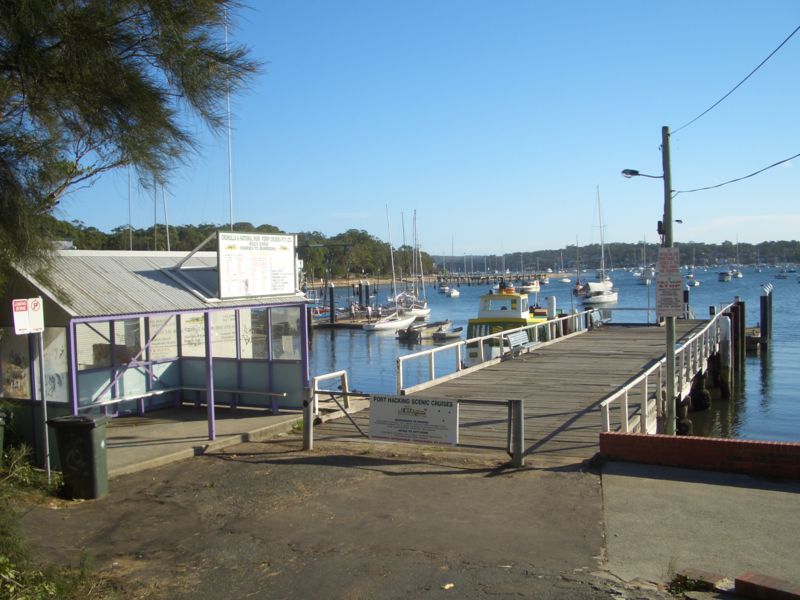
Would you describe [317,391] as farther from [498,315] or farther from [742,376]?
[742,376]

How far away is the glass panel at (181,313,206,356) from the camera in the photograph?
15.0 m

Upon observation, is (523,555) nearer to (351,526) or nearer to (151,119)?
(351,526)

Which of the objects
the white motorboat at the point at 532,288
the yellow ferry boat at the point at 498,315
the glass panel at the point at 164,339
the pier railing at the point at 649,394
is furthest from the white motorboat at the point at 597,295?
the glass panel at the point at 164,339

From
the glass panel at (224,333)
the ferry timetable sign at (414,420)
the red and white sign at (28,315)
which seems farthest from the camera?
the glass panel at (224,333)

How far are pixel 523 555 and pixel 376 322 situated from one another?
61862 millimetres

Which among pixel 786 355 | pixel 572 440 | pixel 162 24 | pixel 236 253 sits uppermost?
pixel 162 24

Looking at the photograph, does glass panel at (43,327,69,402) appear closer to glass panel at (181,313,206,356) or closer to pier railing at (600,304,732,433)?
glass panel at (181,313,206,356)

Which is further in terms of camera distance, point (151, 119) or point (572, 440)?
point (572, 440)

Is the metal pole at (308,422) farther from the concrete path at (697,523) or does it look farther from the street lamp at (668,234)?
the street lamp at (668,234)

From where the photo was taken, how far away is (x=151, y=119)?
7.40 metres

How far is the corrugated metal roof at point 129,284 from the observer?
1027 centimetres

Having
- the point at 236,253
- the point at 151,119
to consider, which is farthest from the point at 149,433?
the point at 151,119

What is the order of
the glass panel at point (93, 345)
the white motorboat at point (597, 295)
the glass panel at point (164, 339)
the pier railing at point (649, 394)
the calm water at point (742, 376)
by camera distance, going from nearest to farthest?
the pier railing at point (649, 394)
the glass panel at point (93, 345)
the glass panel at point (164, 339)
the calm water at point (742, 376)
the white motorboat at point (597, 295)

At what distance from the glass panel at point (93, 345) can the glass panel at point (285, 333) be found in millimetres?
3138
